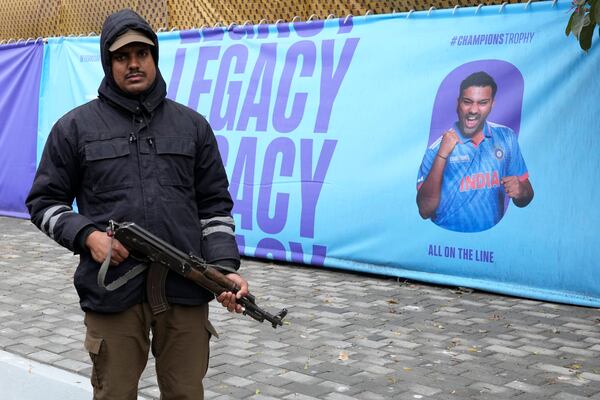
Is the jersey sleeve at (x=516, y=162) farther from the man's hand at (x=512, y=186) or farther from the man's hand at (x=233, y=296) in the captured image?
the man's hand at (x=233, y=296)

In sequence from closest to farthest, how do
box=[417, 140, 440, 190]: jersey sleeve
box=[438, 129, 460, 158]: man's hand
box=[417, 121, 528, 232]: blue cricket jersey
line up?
box=[417, 121, 528, 232]: blue cricket jersey, box=[438, 129, 460, 158]: man's hand, box=[417, 140, 440, 190]: jersey sleeve

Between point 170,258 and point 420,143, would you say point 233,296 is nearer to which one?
point 170,258

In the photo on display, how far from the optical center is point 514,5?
7160mm

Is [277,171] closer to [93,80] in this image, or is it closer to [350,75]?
[350,75]

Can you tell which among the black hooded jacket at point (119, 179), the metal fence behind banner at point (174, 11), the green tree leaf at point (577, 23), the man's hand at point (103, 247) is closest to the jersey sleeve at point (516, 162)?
the metal fence behind banner at point (174, 11)

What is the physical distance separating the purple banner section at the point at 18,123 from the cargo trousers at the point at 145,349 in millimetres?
8483

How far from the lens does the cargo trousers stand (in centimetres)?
331

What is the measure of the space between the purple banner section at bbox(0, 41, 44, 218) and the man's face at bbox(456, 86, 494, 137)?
6.15 metres

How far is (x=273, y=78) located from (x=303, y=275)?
2.00 meters

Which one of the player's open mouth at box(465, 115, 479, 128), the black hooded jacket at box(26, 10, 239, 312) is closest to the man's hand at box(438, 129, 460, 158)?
the player's open mouth at box(465, 115, 479, 128)

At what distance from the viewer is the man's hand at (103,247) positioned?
3.22m

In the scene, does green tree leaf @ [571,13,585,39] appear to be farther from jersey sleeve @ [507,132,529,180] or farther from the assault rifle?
the assault rifle

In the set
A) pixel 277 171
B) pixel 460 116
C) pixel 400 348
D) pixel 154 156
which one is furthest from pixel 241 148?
pixel 154 156

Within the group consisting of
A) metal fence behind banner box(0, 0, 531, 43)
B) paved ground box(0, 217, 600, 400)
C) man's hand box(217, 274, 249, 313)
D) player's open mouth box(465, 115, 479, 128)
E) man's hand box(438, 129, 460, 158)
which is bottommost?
paved ground box(0, 217, 600, 400)
